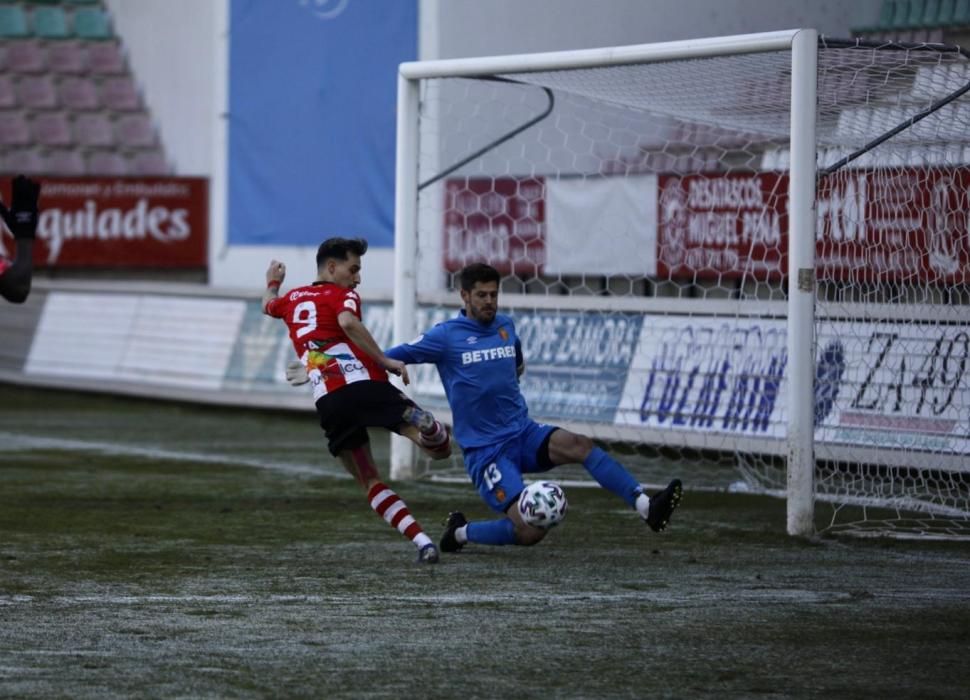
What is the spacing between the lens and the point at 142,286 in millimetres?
18734

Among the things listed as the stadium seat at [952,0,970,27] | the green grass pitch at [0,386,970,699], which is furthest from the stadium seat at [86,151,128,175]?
the green grass pitch at [0,386,970,699]

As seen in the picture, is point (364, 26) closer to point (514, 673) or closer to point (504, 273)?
point (504, 273)

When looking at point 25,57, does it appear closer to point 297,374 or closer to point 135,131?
point 135,131

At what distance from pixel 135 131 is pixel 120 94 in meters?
0.65

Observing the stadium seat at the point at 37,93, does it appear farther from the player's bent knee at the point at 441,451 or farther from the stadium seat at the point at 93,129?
the player's bent knee at the point at 441,451

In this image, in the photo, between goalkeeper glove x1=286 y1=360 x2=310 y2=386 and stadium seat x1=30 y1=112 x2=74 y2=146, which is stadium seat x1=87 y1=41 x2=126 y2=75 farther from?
goalkeeper glove x1=286 y1=360 x2=310 y2=386

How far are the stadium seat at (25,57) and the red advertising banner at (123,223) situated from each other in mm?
3341

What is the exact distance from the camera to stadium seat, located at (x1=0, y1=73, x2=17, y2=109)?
22797mm

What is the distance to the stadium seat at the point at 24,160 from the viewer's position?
2244cm

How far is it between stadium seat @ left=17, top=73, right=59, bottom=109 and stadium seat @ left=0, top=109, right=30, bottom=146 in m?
0.20

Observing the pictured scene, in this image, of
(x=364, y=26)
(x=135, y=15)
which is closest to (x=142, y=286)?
(x=364, y=26)

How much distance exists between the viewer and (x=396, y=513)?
28.5 feet

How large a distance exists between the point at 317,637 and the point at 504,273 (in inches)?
437

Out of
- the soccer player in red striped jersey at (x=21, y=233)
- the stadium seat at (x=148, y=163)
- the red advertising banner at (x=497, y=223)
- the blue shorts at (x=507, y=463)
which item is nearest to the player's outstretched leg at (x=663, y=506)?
the blue shorts at (x=507, y=463)
